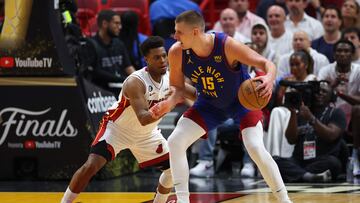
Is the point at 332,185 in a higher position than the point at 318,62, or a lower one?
lower

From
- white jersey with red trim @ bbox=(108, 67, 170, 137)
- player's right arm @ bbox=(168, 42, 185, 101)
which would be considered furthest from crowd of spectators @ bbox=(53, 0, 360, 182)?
player's right arm @ bbox=(168, 42, 185, 101)

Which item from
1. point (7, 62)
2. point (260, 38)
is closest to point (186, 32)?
point (7, 62)

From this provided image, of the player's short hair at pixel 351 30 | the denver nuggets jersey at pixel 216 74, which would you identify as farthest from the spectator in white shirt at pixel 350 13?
the denver nuggets jersey at pixel 216 74

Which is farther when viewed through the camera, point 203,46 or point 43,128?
point 43,128

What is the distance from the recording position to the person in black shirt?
11.8 metres

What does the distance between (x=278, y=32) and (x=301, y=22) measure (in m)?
0.52

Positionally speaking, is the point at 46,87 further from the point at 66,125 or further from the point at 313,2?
the point at 313,2

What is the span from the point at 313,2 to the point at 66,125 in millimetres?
4829

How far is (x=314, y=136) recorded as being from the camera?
10781mm

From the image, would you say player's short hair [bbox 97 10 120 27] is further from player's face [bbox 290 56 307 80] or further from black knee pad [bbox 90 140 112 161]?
black knee pad [bbox 90 140 112 161]

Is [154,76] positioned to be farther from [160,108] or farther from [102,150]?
[102,150]

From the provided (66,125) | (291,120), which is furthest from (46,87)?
(291,120)

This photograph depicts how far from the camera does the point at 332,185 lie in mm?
10109

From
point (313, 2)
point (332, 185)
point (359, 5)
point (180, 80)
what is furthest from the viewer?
point (313, 2)
